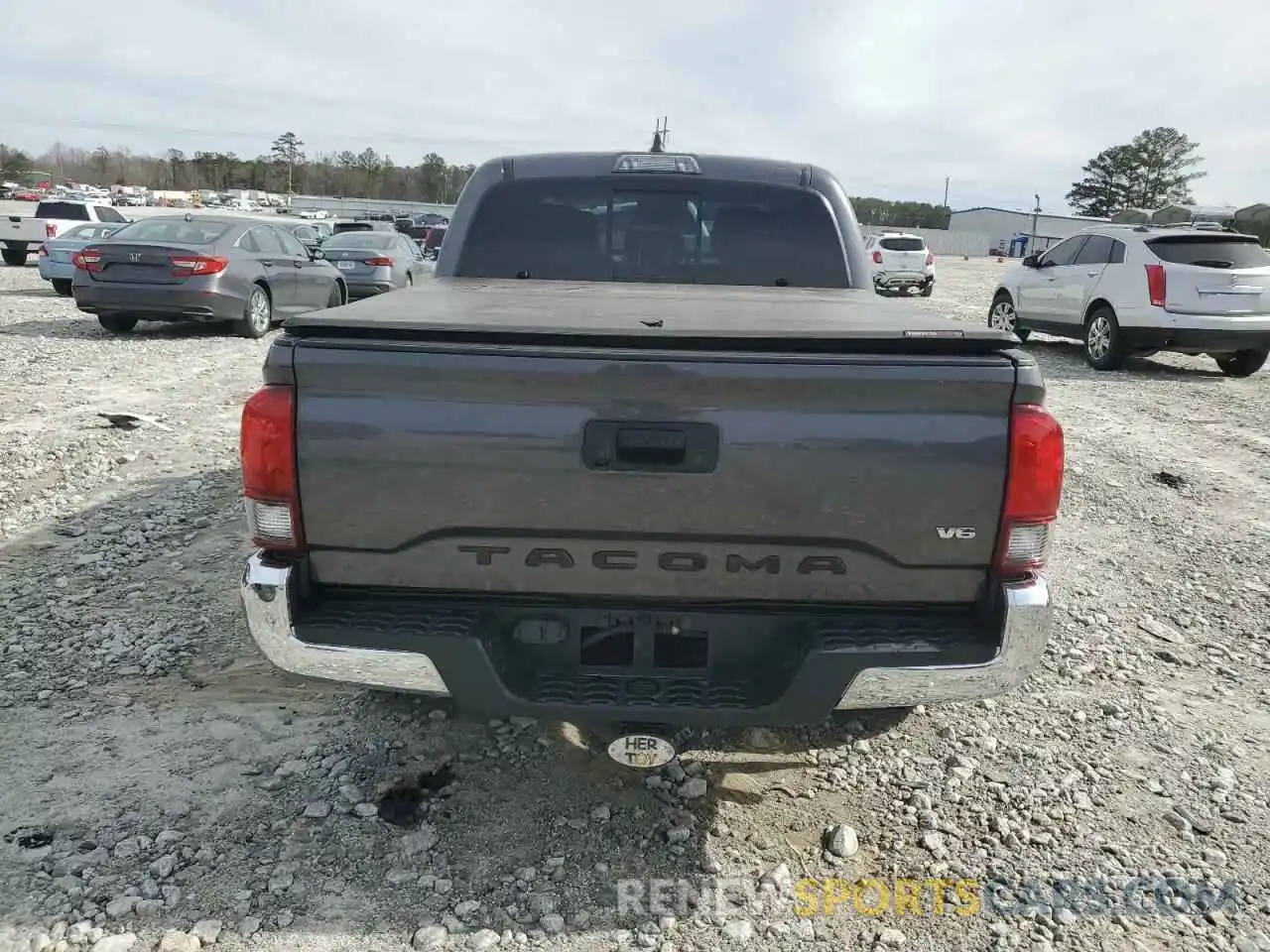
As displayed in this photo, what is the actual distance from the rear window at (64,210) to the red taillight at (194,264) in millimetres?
13283

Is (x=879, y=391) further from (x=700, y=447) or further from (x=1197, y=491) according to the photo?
(x=1197, y=491)

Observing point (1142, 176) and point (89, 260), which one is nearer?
point (89, 260)

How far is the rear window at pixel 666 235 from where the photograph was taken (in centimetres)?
430

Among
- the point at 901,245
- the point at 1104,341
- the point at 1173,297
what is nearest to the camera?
the point at 1173,297

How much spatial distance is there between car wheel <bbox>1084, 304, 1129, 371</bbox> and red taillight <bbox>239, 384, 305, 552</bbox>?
37.3ft

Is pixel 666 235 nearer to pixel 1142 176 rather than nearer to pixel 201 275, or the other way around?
pixel 201 275

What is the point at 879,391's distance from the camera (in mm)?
2240

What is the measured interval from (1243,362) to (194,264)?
505 inches

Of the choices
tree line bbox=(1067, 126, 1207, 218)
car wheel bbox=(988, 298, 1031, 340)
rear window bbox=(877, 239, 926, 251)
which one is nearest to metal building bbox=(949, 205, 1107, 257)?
tree line bbox=(1067, 126, 1207, 218)

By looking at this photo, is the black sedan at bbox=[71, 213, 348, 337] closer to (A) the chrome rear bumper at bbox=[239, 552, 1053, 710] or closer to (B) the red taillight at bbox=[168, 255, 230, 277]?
(B) the red taillight at bbox=[168, 255, 230, 277]

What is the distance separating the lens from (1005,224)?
330 ft

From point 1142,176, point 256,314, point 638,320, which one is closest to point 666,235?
point 638,320

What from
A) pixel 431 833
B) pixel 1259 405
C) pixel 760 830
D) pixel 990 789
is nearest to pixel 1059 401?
pixel 1259 405

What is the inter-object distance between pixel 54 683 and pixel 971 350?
343cm
